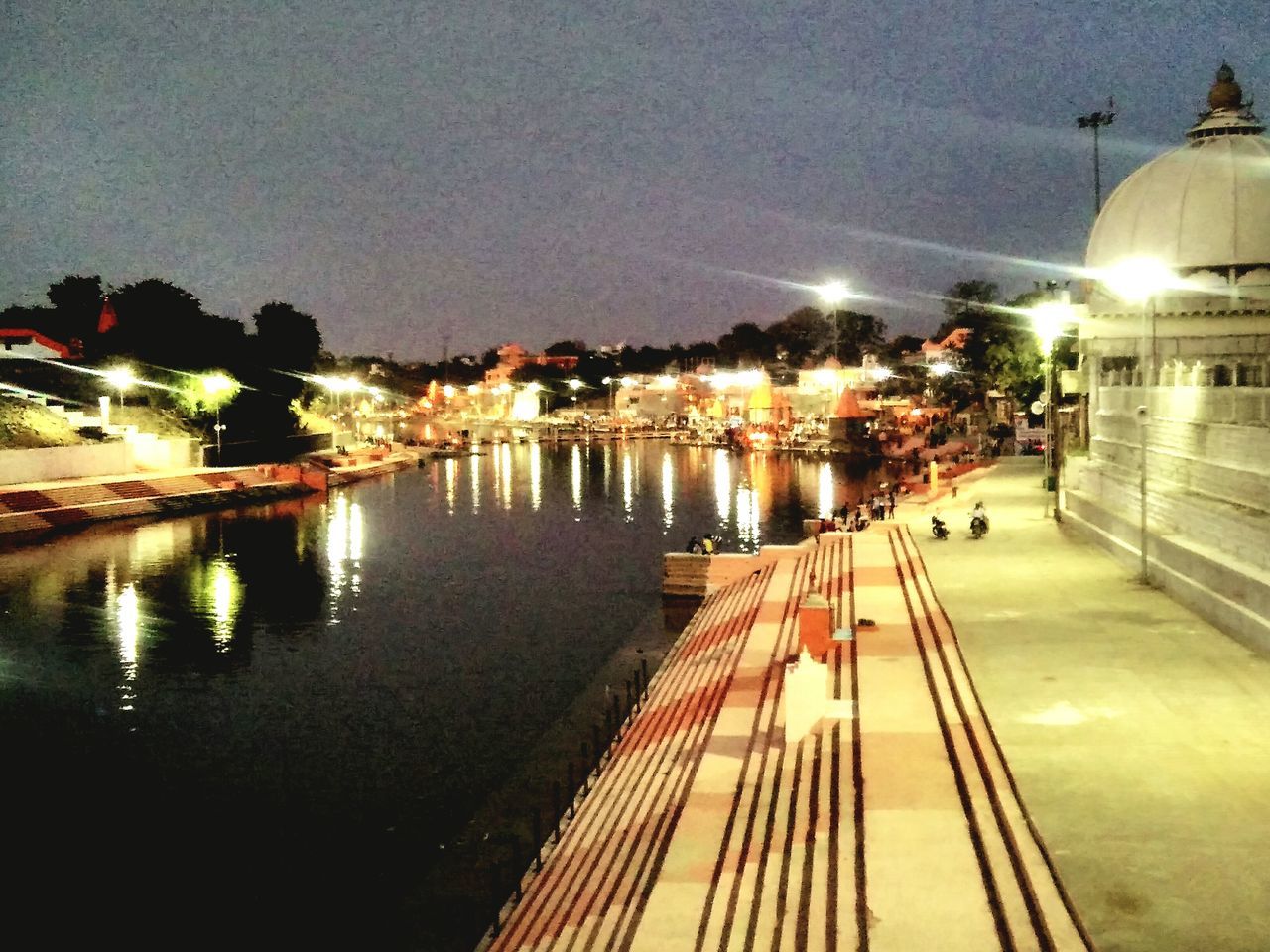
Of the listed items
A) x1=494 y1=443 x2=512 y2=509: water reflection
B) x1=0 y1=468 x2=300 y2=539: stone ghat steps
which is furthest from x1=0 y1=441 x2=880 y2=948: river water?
x1=494 y1=443 x2=512 y2=509: water reflection

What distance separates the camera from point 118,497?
167ft

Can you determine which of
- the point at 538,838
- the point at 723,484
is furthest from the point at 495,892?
the point at 723,484

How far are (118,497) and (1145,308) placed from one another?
151 feet

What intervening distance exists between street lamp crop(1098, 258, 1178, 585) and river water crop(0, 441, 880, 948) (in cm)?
1079

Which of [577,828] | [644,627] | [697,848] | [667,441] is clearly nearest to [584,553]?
[644,627]

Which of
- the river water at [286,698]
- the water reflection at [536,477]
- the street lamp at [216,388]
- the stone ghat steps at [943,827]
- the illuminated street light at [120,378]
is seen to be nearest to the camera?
the stone ghat steps at [943,827]

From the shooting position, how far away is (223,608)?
102 feet

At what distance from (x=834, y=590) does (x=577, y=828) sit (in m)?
8.30

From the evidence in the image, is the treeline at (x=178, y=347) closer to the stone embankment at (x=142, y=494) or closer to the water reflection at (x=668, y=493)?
the stone embankment at (x=142, y=494)

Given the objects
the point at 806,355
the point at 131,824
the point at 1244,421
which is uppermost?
the point at 806,355

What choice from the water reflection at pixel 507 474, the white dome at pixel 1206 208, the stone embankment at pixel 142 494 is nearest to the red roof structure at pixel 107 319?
the stone embankment at pixel 142 494

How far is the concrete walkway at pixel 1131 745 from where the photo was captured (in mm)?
7102

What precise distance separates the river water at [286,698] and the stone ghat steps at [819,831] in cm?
270

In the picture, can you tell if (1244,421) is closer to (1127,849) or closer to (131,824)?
(1127,849)
